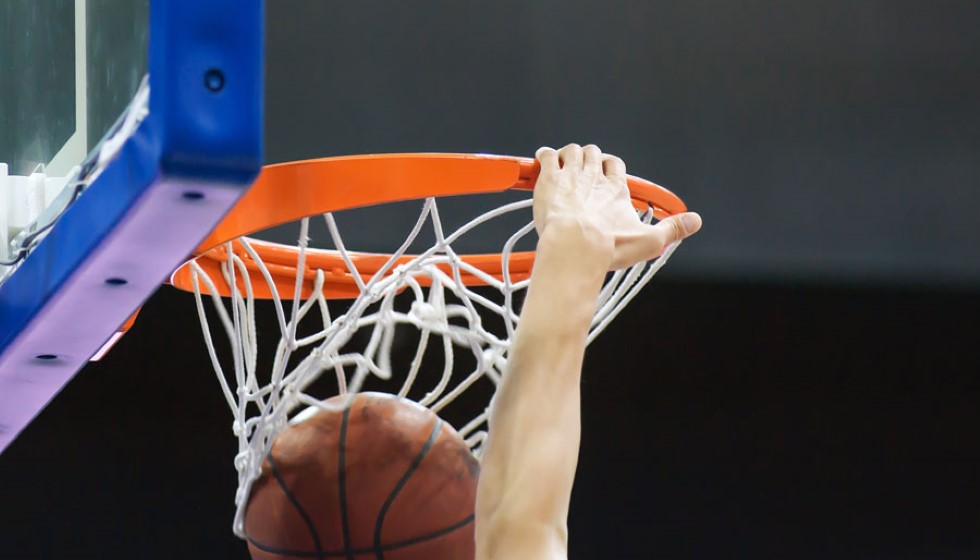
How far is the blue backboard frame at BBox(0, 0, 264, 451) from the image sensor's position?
640 millimetres

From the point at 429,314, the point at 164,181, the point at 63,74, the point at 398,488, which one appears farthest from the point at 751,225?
the point at 164,181

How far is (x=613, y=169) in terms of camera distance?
121 centimetres

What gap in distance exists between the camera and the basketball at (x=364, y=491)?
140 cm

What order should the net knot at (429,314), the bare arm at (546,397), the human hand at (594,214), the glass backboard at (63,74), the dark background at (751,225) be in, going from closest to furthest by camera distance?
the glass backboard at (63,74), the bare arm at (546,397), the human hand at (594,214), the net knot at (429,314), the dark background at (751,225)

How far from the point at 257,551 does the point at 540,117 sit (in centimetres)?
142

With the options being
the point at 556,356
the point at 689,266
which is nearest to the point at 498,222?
the point at 689,266

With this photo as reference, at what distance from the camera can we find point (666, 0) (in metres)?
2.72

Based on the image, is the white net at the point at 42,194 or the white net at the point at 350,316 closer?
the white net at the point at 42,194

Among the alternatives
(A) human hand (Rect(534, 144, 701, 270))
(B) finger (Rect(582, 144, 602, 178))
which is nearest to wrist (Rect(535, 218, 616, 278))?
(A) human hand (Rect(534, 144, 701, 270))

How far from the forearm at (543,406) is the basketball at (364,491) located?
439 mm

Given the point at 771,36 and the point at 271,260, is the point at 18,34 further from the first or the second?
the point at 771,36

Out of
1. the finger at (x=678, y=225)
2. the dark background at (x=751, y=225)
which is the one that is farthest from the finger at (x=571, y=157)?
the dark background at (x=751, y=225)

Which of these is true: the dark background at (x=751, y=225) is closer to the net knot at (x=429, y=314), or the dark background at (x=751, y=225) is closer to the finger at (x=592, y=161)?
the net knot at (x=429, y=314)

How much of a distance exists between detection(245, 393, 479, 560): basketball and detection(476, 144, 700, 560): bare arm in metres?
0.44
